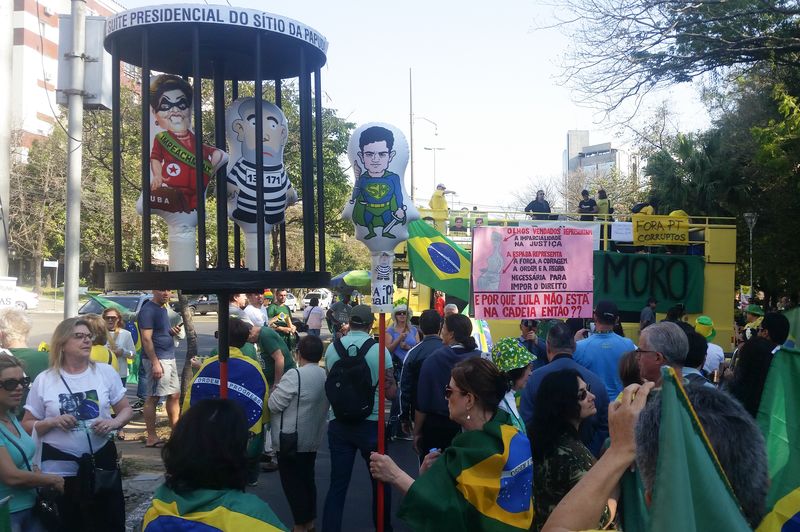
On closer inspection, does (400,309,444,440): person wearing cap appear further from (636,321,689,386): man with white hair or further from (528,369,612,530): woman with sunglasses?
(528,369,612,530): woman with sunglasses

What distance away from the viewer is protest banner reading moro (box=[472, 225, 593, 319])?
9.07 meters

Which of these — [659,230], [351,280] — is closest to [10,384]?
[659,230]

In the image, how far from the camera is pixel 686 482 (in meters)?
1.82

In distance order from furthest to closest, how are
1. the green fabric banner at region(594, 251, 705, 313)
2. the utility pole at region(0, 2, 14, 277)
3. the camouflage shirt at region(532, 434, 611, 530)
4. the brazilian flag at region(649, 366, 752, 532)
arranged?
Result: the green fabric banner at region(594, 251, 705, 313), the utility pole at region(0, 2, 14, 277), the camouflage shirt at region(532, 434, 611, 530), the brazilian flag at region(649, 366, 752, 532)

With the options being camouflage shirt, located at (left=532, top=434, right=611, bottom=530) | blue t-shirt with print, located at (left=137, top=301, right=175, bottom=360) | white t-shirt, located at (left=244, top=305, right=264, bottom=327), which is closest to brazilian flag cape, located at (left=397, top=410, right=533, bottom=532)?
camouflage shirt, located at (left=532, top=434, right=611, bottom=530)

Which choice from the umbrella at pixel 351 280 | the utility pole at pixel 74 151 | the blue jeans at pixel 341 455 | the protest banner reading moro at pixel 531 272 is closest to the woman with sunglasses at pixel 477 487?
the blue jeans at pixel 341 455

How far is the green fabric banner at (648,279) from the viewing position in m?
16.7

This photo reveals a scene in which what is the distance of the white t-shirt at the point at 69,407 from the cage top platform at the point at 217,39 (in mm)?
1840

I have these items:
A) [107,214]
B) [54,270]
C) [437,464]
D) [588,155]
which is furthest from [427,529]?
[588,155]

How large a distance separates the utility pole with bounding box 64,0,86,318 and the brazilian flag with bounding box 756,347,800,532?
5.76 m

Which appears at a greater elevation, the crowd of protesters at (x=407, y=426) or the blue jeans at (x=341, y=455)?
the crowd of protesters at (x=407, y=426)

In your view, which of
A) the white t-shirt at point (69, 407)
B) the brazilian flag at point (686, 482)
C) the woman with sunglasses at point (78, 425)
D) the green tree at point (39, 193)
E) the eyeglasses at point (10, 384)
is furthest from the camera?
the green tree at point (39, 193)

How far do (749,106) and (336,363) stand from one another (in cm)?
2318

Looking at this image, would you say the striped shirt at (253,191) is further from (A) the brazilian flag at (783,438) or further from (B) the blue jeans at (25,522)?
(A) the brazilian flag at (783,438)
